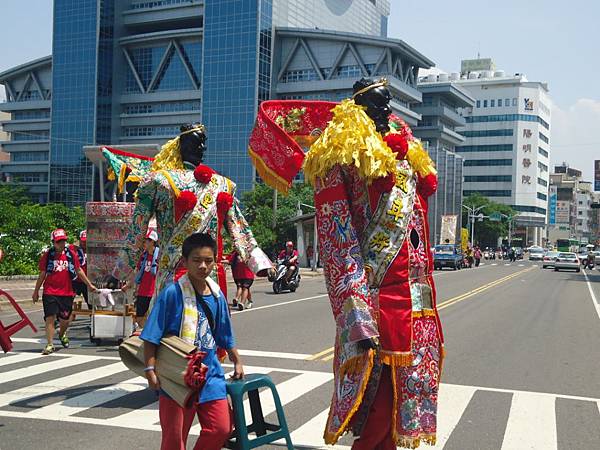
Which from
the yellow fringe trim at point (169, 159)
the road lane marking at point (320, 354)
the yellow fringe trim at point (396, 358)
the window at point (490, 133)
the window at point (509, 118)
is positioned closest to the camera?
the yellow fringe trim at point (396, 358)

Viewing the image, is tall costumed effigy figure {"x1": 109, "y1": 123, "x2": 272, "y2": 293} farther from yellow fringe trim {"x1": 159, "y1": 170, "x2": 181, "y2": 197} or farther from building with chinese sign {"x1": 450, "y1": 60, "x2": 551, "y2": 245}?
building with chinese sign {"x1": 450, "y1": 60, "x2": 551, "y2": 245}

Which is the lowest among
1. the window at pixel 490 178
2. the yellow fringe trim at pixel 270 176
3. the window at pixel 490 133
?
the yellow fringe trim at pixel 270 176

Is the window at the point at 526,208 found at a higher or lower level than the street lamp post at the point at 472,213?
higher

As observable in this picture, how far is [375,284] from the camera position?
3.84 meters

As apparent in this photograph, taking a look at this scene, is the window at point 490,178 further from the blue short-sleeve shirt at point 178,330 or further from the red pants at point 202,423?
the red pants at point 202,423

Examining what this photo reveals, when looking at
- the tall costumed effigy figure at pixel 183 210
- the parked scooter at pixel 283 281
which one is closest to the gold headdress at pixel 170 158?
the tall costumed effigy figure at pixel 183 210

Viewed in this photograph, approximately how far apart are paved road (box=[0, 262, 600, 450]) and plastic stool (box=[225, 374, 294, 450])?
4.07 ft

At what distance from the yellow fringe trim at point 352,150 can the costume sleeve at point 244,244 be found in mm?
1923

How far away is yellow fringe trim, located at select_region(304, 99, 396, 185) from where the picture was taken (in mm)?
3809

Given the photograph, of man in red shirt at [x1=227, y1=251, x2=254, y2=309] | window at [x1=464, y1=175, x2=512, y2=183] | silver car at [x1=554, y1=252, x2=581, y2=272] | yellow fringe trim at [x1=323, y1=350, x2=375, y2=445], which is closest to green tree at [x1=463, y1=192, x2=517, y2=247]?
window at [x1=464, y1=175, x2=512, y2=183]

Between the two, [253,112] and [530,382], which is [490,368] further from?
[253,112]

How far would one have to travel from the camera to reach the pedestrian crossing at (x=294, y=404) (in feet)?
19.7

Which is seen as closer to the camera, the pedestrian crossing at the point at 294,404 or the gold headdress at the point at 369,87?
the gold headdress at the point at 369,87

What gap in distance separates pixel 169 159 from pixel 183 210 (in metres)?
0.67
